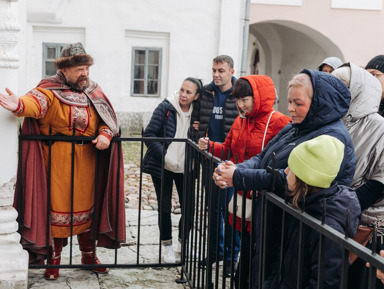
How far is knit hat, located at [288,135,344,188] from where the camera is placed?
2.29 m

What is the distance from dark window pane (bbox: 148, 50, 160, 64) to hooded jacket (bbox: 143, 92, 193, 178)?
417 inches

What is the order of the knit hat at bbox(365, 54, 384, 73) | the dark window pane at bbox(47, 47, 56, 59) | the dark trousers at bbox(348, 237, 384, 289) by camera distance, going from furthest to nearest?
the dark window pane at bbox(47, 47, 56, 59), the knit hat at bbox(365, 54, 384, 73), the dark trousers at bbox(348, 237, 384, 289)

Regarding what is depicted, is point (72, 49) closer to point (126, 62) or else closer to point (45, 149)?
point (45, 149)

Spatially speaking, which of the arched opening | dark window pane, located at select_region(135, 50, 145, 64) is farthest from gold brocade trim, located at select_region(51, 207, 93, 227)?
the arched opening

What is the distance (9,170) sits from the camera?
→ 4.05m

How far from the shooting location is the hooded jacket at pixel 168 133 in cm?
475

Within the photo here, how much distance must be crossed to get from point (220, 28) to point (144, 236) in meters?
10.0

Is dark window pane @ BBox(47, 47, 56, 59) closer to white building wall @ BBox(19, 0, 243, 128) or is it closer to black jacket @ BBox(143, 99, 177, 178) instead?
white building wall @ BBox(19, 0, 243, 128)

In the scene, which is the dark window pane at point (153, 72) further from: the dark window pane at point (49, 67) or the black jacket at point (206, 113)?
the black jacket at point (206, 113)

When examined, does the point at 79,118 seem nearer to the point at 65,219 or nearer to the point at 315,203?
the point at 65,219

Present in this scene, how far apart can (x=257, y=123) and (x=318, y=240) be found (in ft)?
5.66

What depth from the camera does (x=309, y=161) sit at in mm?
2283

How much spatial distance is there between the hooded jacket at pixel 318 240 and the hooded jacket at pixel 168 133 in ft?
7.53

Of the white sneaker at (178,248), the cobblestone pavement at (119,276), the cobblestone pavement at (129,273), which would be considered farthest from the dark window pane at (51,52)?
the white sneaker at (178,248)
